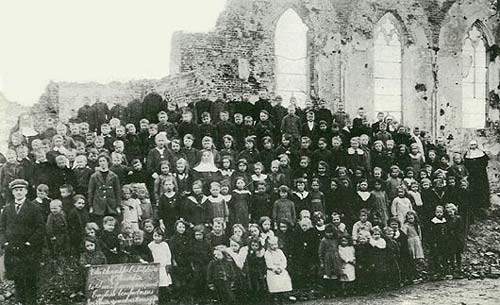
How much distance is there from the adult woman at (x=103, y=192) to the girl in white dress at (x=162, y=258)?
528mm

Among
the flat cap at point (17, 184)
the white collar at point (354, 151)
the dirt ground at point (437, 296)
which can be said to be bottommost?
the dirt ground at point (437, 296)

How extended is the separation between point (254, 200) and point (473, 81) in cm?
413

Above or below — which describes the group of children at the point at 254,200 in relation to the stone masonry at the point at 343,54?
below

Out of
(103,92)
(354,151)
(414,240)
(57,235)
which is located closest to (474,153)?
(414,240)

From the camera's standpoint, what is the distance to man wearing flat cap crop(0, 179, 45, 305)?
6445 mm

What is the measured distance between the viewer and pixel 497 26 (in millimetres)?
9531

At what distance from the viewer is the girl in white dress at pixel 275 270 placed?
7.19 metres

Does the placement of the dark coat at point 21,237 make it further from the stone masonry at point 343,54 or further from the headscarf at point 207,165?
the headscarf at point 207,165

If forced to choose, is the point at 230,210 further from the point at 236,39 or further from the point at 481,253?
the point at 481,253

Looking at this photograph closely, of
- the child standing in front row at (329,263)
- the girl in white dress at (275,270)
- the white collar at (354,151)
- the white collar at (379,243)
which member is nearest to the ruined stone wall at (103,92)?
the white collar at (354,151)

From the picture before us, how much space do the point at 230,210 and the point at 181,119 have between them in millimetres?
1292

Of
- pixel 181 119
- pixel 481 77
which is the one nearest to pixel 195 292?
pixel 181 119

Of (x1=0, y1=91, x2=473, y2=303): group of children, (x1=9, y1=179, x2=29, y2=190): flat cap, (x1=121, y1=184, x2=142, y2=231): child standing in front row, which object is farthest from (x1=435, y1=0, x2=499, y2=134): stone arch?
(x1=9, y1=179, x2=29, y2=190): flat cap

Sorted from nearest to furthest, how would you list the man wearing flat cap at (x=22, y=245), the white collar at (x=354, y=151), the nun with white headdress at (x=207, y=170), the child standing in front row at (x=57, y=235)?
the man wearing flat cap at (x=22, y=245)
the child standing in front row at (x=57, y=235)
the nun with white headdress at (x=207, y=170)
the white collar at (x=354, y=151)
